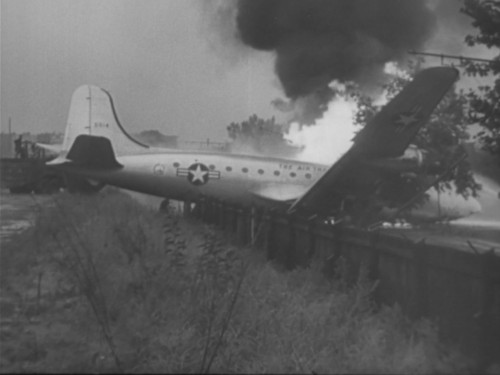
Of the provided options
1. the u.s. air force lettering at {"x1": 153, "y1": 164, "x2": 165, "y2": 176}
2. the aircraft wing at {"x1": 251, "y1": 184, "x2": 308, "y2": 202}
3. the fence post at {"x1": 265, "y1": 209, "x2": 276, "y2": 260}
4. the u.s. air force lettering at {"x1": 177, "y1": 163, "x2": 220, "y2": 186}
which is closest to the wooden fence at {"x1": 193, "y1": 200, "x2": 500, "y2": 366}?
the fence post at {"x1": 265, "y1": 209, "x2": 276, "y2": 260}

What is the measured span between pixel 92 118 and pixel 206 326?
28.6 metres

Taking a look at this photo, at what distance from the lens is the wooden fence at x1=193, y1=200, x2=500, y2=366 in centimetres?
700

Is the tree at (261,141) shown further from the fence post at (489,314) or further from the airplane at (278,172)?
the fence post at (489,314)

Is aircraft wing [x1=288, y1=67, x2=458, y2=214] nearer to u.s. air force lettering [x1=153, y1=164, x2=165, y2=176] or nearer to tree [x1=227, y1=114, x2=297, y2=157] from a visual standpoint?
u.s. air force lettering [x1=153, y1=164, x2=165, y2=176]

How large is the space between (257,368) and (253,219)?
9.20 metres

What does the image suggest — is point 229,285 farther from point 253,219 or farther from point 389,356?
point 253,219

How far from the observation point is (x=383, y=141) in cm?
2019

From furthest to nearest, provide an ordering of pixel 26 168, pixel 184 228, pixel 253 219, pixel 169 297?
pixel 26 168 → pixel 184 228 → pixel 253 219 → pixel 169 297

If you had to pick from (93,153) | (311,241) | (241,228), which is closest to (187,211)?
(93,153)

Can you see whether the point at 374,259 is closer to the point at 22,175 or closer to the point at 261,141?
the point at 22,175

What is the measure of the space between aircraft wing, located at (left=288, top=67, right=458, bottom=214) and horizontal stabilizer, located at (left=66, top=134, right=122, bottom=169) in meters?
9.49

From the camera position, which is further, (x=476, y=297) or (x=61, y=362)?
(x=476, y=297)

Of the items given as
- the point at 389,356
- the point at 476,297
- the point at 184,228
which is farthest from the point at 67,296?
the point at 184,228

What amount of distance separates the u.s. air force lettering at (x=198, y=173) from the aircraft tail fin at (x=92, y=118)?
295 inches
